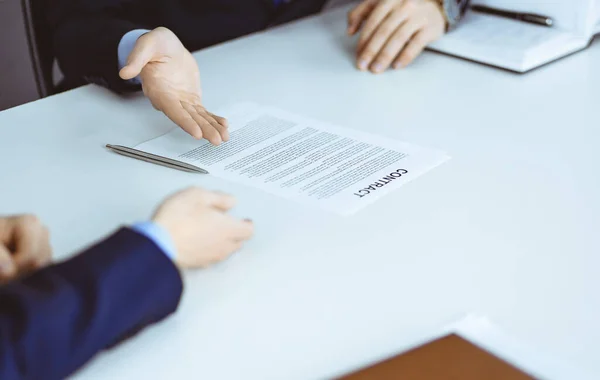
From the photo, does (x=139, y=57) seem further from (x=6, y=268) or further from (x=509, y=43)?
(x=509, y=43)

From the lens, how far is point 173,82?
1157 mm

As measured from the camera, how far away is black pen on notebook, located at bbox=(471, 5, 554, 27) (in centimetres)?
138

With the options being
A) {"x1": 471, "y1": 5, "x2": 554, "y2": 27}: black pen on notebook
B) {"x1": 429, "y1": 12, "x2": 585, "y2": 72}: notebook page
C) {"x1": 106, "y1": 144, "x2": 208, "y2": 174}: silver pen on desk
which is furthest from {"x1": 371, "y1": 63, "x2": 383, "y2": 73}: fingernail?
{"x1": 106, "y1": 144, "x2": 208, "y2": 174}: silver pen on desk

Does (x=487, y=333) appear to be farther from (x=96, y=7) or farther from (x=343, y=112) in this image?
(x=96, y=7)

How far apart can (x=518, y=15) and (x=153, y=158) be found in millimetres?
806

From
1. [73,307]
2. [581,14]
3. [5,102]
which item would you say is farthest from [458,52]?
[5,102]

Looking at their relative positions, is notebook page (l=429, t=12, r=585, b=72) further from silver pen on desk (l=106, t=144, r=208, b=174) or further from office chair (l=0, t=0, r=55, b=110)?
office chair (l=0, t=0, r=55, b=110)

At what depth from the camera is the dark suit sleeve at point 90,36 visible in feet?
4.19

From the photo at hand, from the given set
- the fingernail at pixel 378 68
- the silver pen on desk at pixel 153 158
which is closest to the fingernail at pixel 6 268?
the silver pen on desk at pixel 153 158

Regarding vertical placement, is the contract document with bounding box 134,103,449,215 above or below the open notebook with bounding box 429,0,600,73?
below

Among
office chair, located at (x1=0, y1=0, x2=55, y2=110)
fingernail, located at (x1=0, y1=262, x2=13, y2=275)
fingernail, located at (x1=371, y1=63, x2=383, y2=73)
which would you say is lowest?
office chair, located at (x1=0, y1=0, x2=55, y2=110)

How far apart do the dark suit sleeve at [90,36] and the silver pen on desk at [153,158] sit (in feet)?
0.72

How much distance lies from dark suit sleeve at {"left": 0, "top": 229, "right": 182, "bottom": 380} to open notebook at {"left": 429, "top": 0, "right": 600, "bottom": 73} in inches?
32.3

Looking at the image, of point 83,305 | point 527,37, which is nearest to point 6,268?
point 83,305
